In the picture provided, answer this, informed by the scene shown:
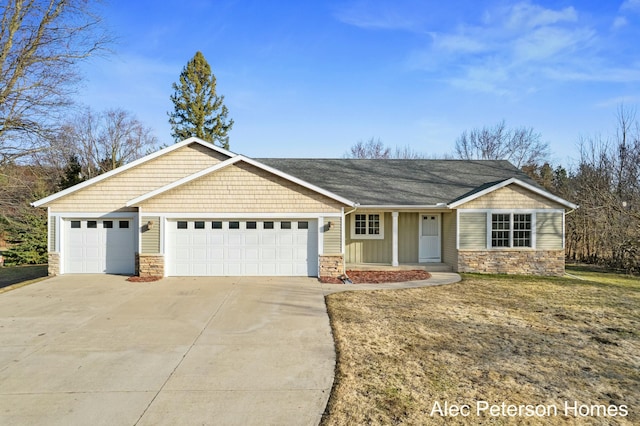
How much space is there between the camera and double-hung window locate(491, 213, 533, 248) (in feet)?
45.3

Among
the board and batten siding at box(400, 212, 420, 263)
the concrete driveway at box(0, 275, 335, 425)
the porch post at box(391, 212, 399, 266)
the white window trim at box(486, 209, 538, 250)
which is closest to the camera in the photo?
the concrete driveway at box(0, 275, 335, 425)

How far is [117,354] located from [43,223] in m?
19.1

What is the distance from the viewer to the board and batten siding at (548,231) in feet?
45.4

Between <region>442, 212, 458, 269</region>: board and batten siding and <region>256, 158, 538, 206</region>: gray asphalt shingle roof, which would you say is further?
<region>256, 158, 538, 206</region>: gray asphalt shingle roof

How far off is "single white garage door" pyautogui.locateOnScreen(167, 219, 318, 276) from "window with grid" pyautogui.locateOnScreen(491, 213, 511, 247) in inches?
266

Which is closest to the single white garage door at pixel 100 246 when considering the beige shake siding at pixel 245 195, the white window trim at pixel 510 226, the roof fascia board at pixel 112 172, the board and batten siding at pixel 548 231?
the roof fascia board at pixel 112 172

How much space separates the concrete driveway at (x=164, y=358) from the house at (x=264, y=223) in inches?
107

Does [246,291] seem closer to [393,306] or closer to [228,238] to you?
[228,238]

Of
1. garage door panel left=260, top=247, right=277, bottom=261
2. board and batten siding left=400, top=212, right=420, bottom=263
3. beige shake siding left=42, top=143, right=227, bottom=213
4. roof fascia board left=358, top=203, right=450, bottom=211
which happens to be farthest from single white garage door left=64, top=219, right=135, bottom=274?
board and batten siding left=400, top=212, right=420, bottom=263

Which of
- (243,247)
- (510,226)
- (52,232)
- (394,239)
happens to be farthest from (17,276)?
(510,226)

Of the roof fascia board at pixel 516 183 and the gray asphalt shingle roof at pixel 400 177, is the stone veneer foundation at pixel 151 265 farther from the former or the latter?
the roof fascia board at pixel 516 183

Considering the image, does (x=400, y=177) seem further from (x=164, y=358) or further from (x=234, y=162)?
(x=164, y=358)

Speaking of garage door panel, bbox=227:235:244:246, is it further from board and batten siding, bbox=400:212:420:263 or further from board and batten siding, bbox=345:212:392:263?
board and batten siding, bbox=400:212:420:263

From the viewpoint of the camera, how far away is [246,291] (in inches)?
404
